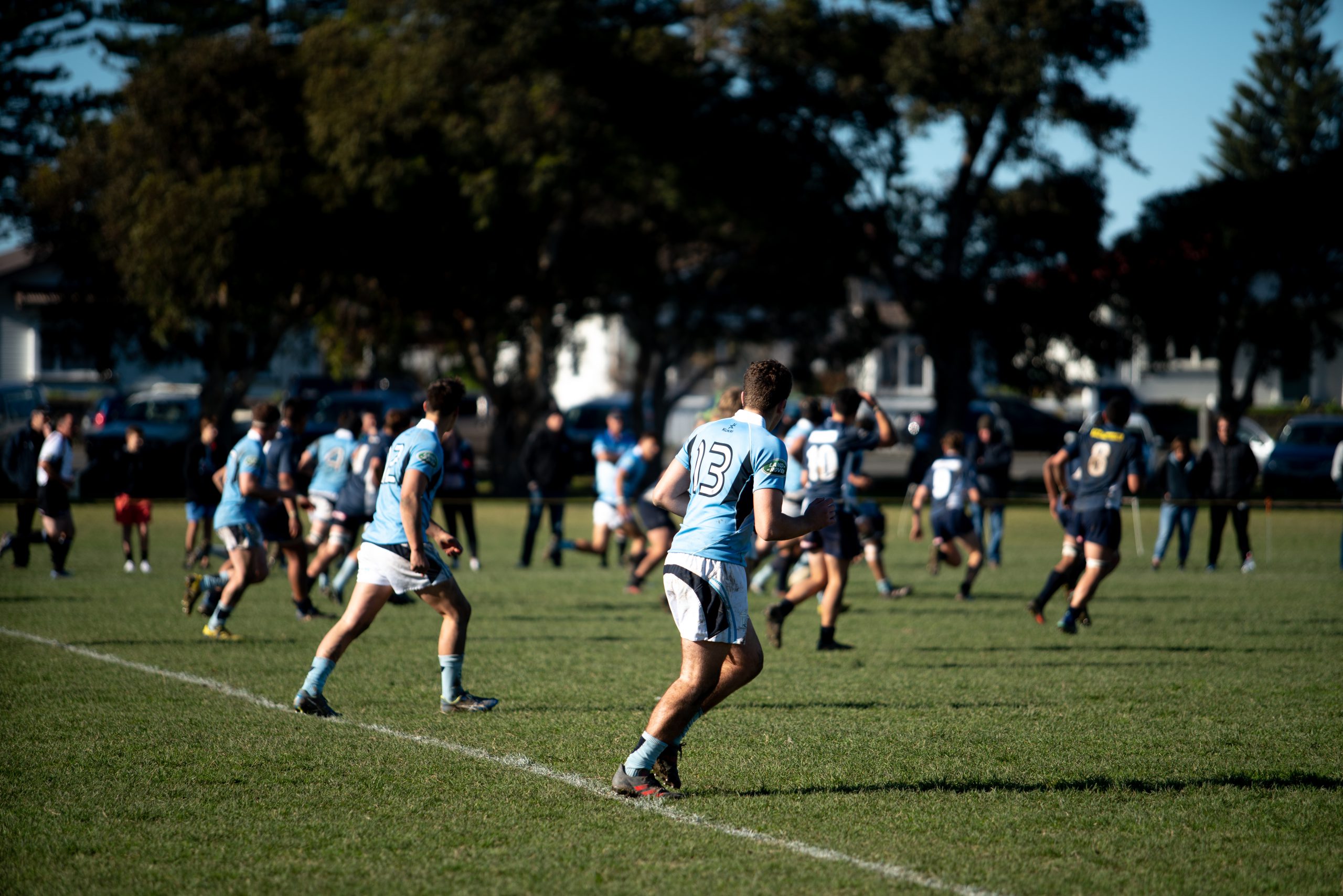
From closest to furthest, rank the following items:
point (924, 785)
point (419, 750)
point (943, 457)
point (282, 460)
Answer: point (924, 785) < point (419, 750) < point (282, 460) < point (943, 457)

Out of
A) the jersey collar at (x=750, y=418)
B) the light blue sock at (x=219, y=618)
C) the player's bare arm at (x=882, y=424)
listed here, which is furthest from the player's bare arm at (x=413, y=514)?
the player's bare arm at (x=882, y=424)

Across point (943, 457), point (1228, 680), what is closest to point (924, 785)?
point (1228, 680)

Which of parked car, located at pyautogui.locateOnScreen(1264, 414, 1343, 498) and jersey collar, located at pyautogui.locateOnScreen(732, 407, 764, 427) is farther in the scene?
parked car, located at pyautogui.locateOnScreen(1264, 414, 1343, 498)

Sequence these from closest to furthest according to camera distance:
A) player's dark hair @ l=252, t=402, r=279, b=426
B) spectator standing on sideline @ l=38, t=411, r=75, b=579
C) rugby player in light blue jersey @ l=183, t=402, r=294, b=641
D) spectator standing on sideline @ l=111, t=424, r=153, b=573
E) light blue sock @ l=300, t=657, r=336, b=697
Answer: light blue sock @ l=300, t=657, r=336, b=697, rugby player in light blue jersey @ l=183, t=402, r=294, b=641, player's dark hair @ l=252, t=402, r=279, b=426, spectator standing on sideline @ l=38, t=411, r=75, b=579, spectator standing on sideline @ l=111, t=424, r=153, b=573

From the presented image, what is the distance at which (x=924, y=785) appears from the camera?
6.16 metres

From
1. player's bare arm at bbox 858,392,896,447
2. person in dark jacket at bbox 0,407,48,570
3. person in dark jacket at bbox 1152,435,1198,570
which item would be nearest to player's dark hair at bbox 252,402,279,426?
player's bare arm at bbox 858,392,896,447

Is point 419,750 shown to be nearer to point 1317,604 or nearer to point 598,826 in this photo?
point 598,826

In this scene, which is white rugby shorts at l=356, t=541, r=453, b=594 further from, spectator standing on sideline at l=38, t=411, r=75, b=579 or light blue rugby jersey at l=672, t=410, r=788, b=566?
spectator standing on sideline at l=38, t=411, r=75, b=579

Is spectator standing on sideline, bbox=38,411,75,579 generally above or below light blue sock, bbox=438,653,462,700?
above

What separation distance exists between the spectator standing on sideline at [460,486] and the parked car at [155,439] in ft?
32.9

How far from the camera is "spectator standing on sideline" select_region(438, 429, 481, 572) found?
17047mm

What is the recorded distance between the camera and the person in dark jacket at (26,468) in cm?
1552

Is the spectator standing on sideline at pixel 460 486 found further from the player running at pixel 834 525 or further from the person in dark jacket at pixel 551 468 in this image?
the player running at pixel 834 525

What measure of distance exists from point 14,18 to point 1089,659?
31650 millimetres
